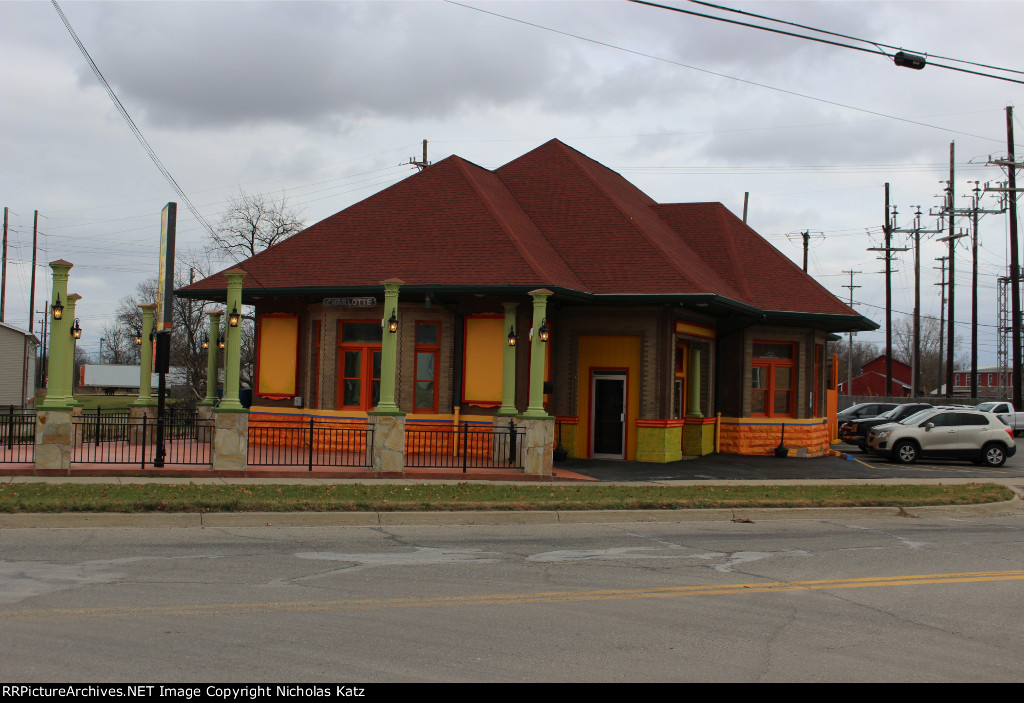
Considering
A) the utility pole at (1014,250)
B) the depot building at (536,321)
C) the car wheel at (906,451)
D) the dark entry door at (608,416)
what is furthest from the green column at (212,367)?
the utility pole at (1014,250)

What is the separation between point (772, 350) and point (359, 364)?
492 inches

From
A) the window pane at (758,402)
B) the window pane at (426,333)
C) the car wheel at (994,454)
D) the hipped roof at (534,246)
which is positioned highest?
the hipped roof at (534,246)

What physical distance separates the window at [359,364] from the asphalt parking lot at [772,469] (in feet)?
16.7

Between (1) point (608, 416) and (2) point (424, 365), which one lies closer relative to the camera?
(2) point (424, 365)

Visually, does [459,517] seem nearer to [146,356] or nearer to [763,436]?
[146,356]

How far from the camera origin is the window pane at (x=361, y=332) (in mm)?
22750

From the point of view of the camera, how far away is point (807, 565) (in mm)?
10664

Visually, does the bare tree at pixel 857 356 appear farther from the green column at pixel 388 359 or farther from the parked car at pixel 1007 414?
the green column at pixel 388 359

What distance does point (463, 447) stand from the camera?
70.3 feet

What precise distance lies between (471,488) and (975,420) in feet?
57.1

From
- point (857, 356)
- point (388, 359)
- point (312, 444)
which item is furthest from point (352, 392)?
point (857, 356)

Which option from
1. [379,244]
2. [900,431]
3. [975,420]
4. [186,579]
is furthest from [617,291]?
[186,579]

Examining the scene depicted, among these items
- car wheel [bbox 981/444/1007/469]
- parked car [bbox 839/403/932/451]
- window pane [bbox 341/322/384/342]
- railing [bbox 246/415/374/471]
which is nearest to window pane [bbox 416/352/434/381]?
window pane [bbox 341/322/384/342]
